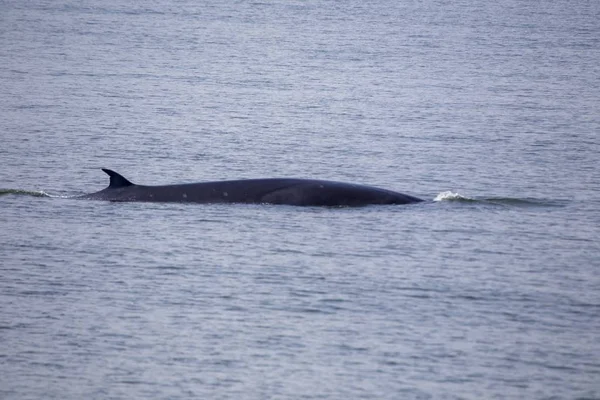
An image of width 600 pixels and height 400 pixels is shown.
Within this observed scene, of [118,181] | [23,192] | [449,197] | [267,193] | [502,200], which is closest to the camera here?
[267,193]

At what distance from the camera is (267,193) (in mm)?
26297

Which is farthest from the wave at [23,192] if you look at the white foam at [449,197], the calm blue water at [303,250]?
the white foam at [449,197]

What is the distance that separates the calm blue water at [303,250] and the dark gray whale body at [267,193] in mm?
366

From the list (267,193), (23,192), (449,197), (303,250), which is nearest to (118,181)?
(23,192)

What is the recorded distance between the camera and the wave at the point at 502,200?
27609mm

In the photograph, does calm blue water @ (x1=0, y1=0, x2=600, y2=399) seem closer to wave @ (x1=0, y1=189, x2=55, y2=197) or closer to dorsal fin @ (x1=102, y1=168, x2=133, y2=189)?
wave @ (x1=0, y1=189, x2=55, y2=197)

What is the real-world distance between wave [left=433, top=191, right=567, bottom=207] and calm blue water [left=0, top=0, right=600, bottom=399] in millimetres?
75

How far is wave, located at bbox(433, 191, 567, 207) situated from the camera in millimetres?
27609

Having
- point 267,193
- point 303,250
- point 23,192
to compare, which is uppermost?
point 267,193

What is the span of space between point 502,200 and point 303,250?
658cm

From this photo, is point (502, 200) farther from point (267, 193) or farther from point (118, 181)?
point (118, 181)

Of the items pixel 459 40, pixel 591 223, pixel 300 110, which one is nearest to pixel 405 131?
pixel 300 110

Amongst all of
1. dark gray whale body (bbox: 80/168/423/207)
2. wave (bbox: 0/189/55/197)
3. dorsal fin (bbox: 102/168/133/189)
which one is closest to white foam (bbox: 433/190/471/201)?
dark gray whale body (bbox: 80/168/423/207)

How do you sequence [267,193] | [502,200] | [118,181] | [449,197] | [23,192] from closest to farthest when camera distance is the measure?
[267,193] < [118,181] < [449,197] < [502,200] < [23,192]
